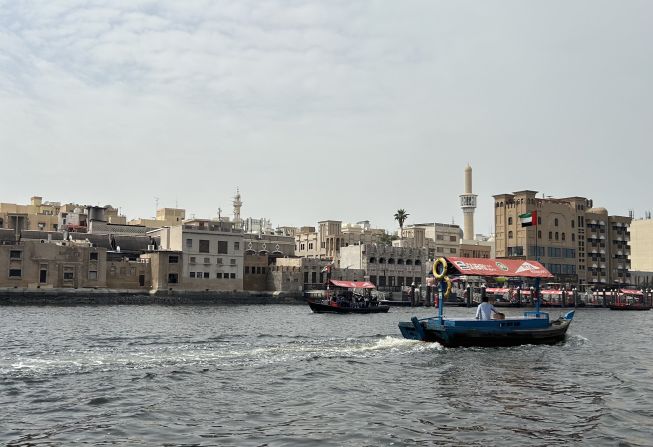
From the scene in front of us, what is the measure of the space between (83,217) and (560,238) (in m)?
83.3

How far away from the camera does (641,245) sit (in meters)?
150

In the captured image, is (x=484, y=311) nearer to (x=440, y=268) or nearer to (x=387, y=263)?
(x=440, y=268)

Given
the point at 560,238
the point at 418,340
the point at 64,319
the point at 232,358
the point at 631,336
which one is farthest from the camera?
the point at 560,238

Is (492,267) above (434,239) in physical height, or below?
below

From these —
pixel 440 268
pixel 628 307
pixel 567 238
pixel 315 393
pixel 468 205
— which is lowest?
pixel 628 307

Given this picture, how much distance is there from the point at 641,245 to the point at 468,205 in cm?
3757

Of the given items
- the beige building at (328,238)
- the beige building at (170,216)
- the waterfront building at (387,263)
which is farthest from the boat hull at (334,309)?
the beige building at (170,216)

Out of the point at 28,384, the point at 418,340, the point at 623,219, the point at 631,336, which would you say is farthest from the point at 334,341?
the point at 623,219

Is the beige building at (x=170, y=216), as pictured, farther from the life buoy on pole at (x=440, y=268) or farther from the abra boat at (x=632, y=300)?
the life buoy on pole at (x=440, y=268)

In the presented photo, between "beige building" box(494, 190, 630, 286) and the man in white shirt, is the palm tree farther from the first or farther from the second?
the man in white shirt

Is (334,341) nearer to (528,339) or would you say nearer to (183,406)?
(528,339)

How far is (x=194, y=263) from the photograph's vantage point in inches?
3922

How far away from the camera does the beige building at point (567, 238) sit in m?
125

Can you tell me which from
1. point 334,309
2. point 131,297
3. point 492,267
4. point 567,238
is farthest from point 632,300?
point 492,267
